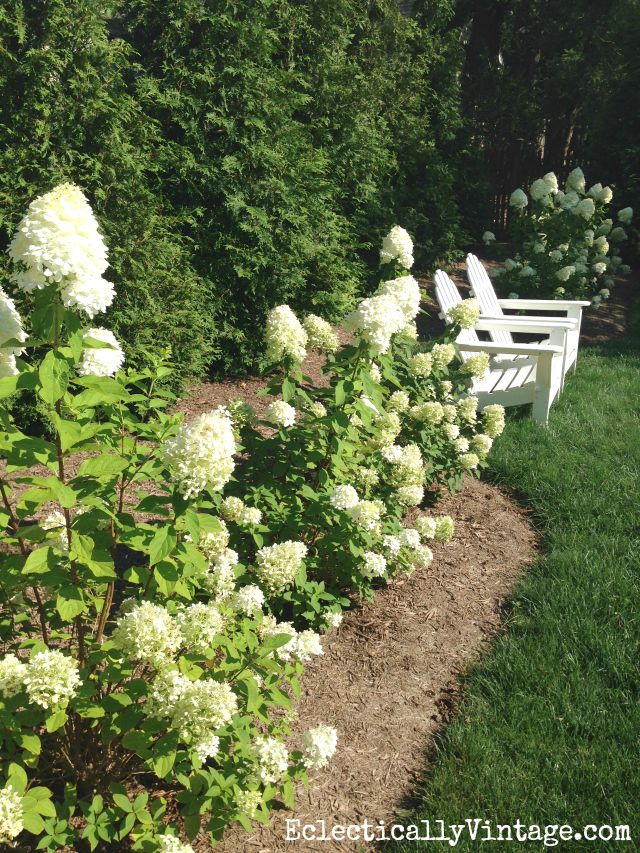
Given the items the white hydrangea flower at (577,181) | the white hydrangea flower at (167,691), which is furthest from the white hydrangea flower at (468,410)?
the white hydrangea flower at (577,181)

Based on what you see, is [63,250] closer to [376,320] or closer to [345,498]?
[376,320]

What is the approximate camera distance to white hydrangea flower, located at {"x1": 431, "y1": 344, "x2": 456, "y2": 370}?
4.27 meters

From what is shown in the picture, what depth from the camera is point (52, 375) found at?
165 cm

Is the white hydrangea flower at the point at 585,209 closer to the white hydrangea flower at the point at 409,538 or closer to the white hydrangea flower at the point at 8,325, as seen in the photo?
the white hydrangea flower at the point at 409,538

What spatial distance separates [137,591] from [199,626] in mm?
482

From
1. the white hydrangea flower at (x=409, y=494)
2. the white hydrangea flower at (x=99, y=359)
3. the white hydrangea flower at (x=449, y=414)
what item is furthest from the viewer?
the white hydrangea flower at (x=449, y=414)

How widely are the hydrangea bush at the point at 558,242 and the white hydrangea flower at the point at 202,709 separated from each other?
7297mm

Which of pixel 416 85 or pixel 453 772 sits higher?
pixel 416 85

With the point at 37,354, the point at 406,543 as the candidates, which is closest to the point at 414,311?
the point at 406,543

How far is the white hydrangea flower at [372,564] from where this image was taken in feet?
10.3

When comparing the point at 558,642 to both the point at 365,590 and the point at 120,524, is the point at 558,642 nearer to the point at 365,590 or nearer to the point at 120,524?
the point at 365,590

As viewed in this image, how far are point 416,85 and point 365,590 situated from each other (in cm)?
744

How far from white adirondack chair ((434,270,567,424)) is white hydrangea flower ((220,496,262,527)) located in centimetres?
274

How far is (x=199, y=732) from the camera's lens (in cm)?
186
